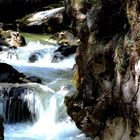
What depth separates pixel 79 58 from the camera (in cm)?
1060

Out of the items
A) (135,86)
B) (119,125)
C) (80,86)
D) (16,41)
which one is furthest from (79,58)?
(16,41)

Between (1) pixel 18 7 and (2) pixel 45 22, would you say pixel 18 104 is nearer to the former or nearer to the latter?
(2) pixel 45 22

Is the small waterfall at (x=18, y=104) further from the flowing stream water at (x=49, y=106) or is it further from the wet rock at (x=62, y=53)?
the wet rock at (x=62, y=53)

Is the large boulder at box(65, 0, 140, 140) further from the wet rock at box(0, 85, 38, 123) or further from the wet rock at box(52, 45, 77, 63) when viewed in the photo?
the wet rock at box(52, 45, 77, 63)

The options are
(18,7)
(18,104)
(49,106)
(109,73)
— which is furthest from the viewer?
(18,7)

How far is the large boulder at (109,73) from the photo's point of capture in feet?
25.8

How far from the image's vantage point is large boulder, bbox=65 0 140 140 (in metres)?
7.85

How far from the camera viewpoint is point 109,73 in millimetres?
9023

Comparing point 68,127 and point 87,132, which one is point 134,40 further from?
point 68,127

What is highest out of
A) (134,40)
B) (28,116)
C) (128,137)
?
(134,40)

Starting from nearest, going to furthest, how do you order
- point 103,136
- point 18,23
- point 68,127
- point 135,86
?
point 135,86
point 103,136
point 68,127
point 18,23

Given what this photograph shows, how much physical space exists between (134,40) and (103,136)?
2.30 m

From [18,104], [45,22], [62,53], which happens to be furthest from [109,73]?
[45,22]

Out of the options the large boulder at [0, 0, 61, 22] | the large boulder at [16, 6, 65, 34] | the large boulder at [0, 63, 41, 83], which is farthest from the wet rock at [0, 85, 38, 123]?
the large boulder at [0, 0, 61, 22]
